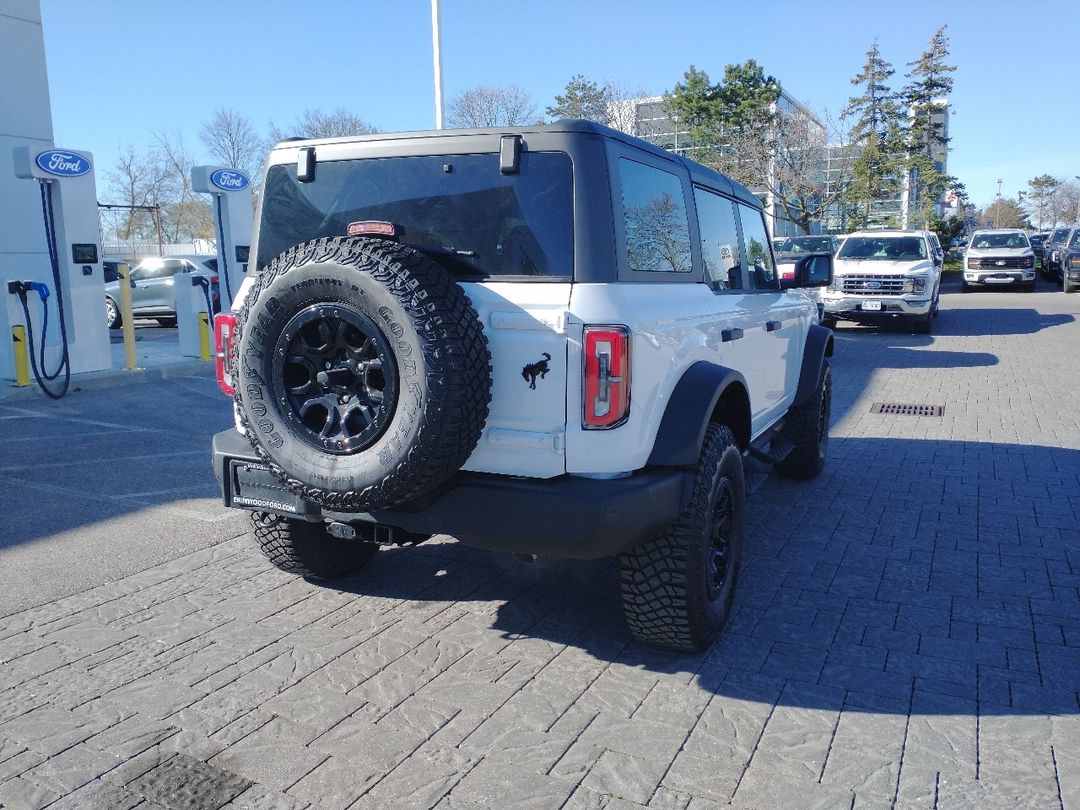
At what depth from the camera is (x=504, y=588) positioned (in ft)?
14.4

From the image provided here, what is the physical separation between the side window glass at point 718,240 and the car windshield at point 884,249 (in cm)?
1277

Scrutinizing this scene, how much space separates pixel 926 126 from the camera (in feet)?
147

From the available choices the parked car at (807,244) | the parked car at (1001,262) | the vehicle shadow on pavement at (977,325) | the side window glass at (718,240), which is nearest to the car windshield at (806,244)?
the parked car at (807,244)

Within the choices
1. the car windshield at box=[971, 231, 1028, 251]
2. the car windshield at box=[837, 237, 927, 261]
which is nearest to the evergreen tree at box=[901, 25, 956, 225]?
the car windshield at box=[971, 231, 1028, 251]

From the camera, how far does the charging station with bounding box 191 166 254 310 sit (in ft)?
38.9

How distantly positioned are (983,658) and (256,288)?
10.6 feet

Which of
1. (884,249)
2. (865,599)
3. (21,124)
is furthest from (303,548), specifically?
(884,249)

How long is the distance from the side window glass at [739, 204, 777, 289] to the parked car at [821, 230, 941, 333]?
10.7 metres

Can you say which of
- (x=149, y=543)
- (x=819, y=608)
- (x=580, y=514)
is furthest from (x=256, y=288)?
(x=819, y=608)

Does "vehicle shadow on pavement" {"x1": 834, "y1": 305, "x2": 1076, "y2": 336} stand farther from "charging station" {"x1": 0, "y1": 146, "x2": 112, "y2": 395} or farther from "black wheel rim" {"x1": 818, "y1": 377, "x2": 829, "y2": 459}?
"charging station" {"x1": 0, "y1": 146, "x2": 112, "y2": 395}

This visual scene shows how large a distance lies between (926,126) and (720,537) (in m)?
47.4

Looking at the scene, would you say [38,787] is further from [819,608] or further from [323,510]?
[819,608]

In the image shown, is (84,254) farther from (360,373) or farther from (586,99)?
(586,99)

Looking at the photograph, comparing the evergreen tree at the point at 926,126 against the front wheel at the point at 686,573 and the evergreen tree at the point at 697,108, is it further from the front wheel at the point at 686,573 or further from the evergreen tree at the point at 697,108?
the front wheel at the point at 686,573
